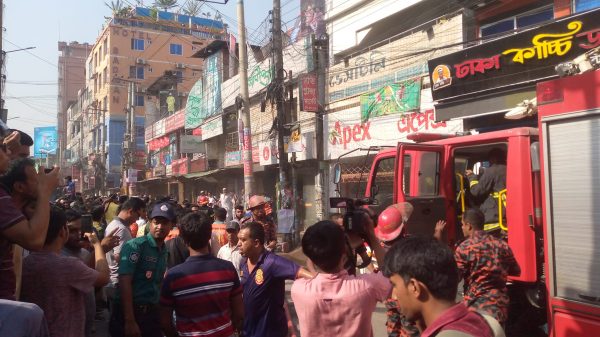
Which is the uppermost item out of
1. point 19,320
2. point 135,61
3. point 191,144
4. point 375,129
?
point 135,61

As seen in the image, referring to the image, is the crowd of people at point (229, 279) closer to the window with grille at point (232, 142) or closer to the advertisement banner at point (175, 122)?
the window with grille at point (232, 142)

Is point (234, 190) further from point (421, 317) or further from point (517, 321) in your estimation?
point (421, 317)

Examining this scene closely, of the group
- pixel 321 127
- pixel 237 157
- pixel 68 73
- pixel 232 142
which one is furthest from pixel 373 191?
pixel 68 73

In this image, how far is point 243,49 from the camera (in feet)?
42.6

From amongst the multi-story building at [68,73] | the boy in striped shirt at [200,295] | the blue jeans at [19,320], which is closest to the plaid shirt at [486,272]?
the boy in striped shirt at [200,295]

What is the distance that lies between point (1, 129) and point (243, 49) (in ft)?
35.5

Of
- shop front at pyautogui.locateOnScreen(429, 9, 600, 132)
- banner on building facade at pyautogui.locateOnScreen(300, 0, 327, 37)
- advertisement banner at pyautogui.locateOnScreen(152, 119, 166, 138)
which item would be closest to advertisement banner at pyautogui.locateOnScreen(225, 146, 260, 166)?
banner on building facade at pyautogui.locateOnScreen(300, 0, 327, 37)

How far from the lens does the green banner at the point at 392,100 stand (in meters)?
12.1

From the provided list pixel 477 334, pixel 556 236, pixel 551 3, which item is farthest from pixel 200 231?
pixel 551 3

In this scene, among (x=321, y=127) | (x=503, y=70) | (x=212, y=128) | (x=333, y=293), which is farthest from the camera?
(x=212, y=128)

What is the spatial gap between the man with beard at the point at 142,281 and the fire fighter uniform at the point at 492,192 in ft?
11.2

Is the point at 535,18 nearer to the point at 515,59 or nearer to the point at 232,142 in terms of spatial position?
the point at 515,59

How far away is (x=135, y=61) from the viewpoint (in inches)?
1938

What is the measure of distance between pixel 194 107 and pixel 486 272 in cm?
2514
